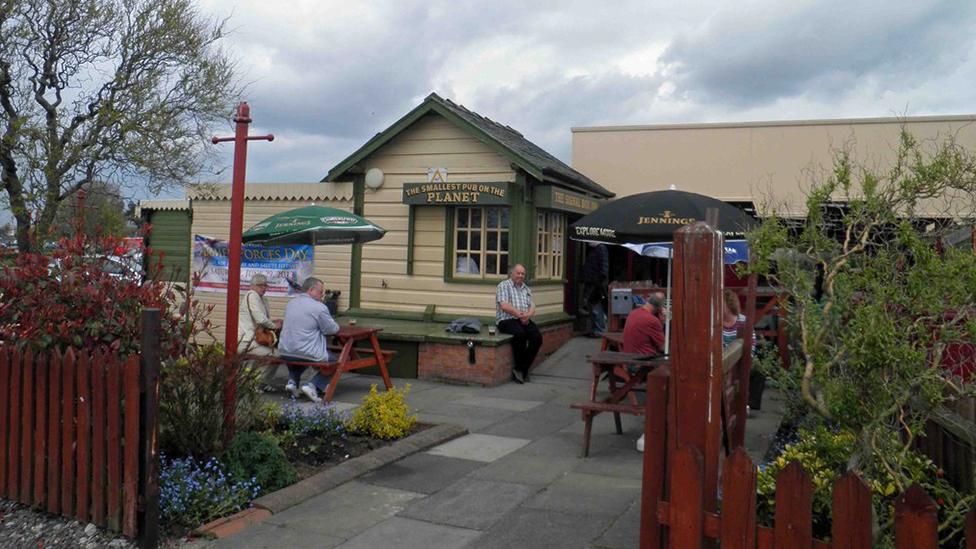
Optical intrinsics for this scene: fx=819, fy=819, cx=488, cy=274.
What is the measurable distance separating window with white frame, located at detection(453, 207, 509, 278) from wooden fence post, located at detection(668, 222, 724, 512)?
8.86 metres

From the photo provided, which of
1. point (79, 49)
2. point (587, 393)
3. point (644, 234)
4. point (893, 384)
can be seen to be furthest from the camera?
point (79, 49)

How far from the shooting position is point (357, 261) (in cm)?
1307

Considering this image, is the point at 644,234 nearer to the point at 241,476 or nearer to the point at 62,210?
the point at 241,476

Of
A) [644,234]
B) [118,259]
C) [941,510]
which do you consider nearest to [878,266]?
[941,510]

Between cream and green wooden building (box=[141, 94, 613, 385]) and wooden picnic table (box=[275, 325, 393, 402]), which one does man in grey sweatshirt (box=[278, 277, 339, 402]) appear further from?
cream and green wooden building (box=[141, 94, 613, 385])

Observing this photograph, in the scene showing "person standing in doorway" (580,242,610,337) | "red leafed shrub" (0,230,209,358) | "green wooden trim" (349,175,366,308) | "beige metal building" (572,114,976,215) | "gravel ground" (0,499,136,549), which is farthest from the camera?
"beige metal building" (572,114,976,215)

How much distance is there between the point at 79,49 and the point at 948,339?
13829mm

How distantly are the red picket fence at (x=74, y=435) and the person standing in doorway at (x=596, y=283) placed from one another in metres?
9.89

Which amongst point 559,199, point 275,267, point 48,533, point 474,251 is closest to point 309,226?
point 474,251

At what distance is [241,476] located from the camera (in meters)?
5.75

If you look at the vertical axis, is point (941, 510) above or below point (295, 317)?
below

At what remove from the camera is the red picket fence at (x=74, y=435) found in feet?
16.4

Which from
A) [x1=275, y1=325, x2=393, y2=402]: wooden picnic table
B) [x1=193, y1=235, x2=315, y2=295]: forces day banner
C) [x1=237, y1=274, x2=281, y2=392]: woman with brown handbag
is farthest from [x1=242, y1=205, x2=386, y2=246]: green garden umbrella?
[x1=193, y1=235, x2=315, y2=295]: forces day banner

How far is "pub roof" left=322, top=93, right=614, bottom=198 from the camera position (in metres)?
11.9
